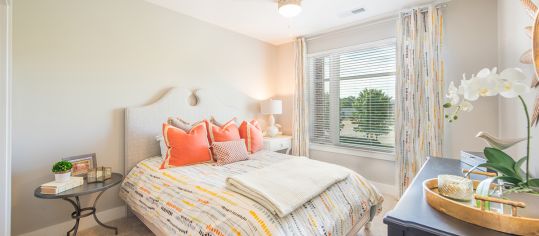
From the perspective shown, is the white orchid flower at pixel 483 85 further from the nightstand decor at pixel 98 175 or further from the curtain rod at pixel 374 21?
the nightstand decor at pixel 98 175

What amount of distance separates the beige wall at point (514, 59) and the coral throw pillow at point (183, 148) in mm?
2306

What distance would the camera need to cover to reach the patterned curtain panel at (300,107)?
12.1ft

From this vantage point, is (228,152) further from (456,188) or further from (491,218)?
(491,218)

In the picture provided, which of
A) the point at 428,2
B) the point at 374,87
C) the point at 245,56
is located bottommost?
the point at 374,87

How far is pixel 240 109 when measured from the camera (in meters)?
3.52

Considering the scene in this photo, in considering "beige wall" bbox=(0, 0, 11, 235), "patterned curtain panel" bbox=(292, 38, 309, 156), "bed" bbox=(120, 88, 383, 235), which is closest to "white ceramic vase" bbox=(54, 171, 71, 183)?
"beige wall" bbox=(0, 0, 11, 235)

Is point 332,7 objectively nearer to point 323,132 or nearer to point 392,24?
point 392,24

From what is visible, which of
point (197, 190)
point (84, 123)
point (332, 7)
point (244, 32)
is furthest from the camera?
point (244, 32)

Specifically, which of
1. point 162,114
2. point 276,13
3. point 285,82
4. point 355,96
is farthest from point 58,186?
point 355,96

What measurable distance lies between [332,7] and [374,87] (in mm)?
1247

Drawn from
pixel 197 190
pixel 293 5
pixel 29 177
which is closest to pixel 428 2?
pixel 293 5

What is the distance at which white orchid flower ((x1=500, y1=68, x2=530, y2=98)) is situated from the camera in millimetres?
673

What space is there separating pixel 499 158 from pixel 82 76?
116 inches

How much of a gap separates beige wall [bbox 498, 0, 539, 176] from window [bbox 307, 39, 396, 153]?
102 cm
